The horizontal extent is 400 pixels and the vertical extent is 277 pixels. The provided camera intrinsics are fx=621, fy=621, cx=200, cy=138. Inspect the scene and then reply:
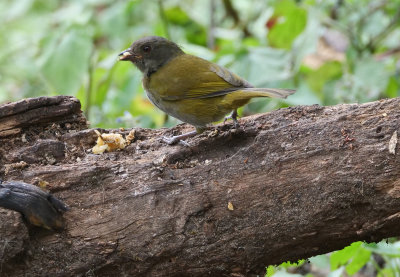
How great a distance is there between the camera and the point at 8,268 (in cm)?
269

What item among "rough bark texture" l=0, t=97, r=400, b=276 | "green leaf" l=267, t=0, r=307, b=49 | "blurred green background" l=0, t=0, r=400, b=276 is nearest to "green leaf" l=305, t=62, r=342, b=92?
"blurred green background" l=0, t=0, r=400, b=276

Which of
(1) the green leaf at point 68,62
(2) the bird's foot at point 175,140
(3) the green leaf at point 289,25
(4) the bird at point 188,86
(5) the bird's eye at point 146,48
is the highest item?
(3) the green leaf at point 289,25

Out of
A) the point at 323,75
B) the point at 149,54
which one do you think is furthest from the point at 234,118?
the point at 323,75

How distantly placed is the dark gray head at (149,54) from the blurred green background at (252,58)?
391 millimetres

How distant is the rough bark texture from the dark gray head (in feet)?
4.76

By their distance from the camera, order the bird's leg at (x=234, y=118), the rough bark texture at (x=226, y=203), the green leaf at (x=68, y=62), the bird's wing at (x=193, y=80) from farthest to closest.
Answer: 1. the green leaf at (x=68, y=62)
2. the bird's wing at (x=193, y=80)
3. the bird's leg at (x=234, y=118)
4. the rough bark texture at (x=226, y=203)

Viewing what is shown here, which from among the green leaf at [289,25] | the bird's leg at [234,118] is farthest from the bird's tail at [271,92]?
the green leaf at [289,25]

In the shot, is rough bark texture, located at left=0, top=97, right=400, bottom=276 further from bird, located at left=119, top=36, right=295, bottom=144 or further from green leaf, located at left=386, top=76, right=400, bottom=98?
green leaf, located at left=386, top=76, right=400, bottom=98

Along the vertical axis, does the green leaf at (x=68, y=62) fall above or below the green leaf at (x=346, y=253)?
above

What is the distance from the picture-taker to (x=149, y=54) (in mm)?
4398

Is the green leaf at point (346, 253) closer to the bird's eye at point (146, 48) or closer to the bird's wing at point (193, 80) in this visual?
the bird's wing at point (193, 80)

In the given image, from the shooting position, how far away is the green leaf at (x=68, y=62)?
189 inches

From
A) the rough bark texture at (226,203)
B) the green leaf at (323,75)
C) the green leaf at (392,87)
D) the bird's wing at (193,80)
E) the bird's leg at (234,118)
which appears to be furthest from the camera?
the green leaf at (323,75)

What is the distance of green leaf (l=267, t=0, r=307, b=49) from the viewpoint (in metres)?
5.81
